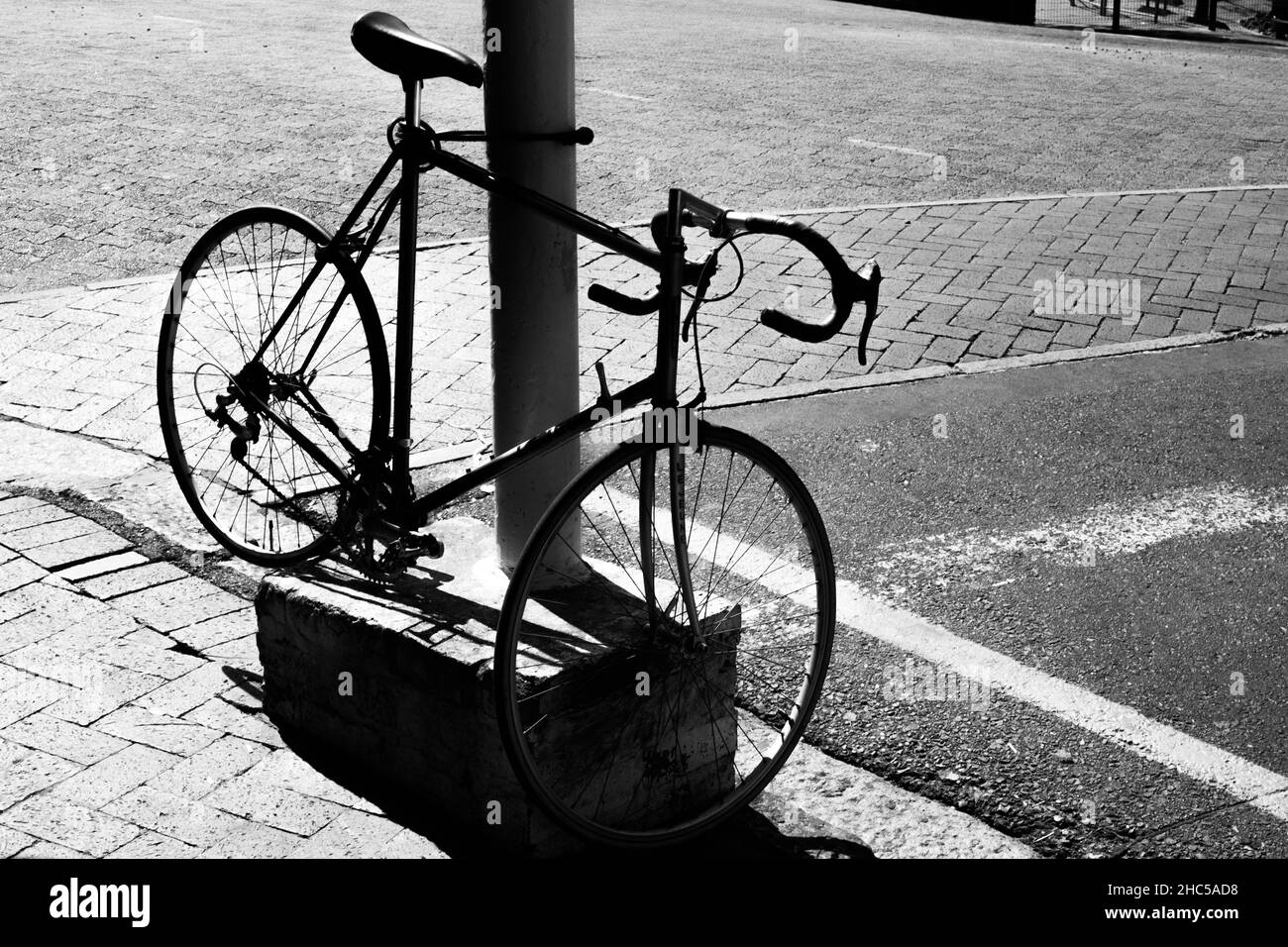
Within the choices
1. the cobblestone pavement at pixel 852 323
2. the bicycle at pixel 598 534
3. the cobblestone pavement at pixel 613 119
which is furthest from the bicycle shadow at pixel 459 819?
the cobblestone pavement at pixel 613 119

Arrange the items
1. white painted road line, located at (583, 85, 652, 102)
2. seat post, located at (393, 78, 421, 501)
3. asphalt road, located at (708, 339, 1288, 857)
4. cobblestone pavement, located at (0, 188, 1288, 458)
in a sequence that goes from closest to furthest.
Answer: seat post, located at (393, 78, 421, 501) < asphalt road, located at (708, 339, 1288, 857) < cobblestone pavement, located at (0, 188, 1288, 458) < white painted road line, located at (583, 85, 652, 102)

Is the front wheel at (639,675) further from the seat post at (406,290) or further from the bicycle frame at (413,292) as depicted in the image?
the seat post at (406,290)

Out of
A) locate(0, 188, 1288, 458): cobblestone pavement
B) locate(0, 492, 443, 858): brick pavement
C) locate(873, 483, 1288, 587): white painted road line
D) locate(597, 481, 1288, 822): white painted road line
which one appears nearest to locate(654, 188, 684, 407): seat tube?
locate(597, 481, 1288, 822): white painted road line

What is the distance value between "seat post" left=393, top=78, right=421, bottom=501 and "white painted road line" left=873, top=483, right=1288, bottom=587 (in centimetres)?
184

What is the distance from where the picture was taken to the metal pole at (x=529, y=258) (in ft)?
11.6

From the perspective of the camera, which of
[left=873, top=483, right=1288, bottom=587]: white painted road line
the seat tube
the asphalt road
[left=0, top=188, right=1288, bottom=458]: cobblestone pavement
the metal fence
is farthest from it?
the metal fence

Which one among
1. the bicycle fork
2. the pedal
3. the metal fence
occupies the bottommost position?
the pedal

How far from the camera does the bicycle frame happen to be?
314 centimetres

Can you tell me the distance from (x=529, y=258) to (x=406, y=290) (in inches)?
12.8

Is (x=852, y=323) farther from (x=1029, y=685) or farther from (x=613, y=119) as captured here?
(x=613, y=119)

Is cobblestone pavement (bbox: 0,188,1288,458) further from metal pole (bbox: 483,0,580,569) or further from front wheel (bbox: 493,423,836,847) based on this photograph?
front wheel (bbox: 493,423,836,847)

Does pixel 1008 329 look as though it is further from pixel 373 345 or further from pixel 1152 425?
pixel 373 345

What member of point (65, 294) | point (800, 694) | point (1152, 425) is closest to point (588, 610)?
point (800, 694)
